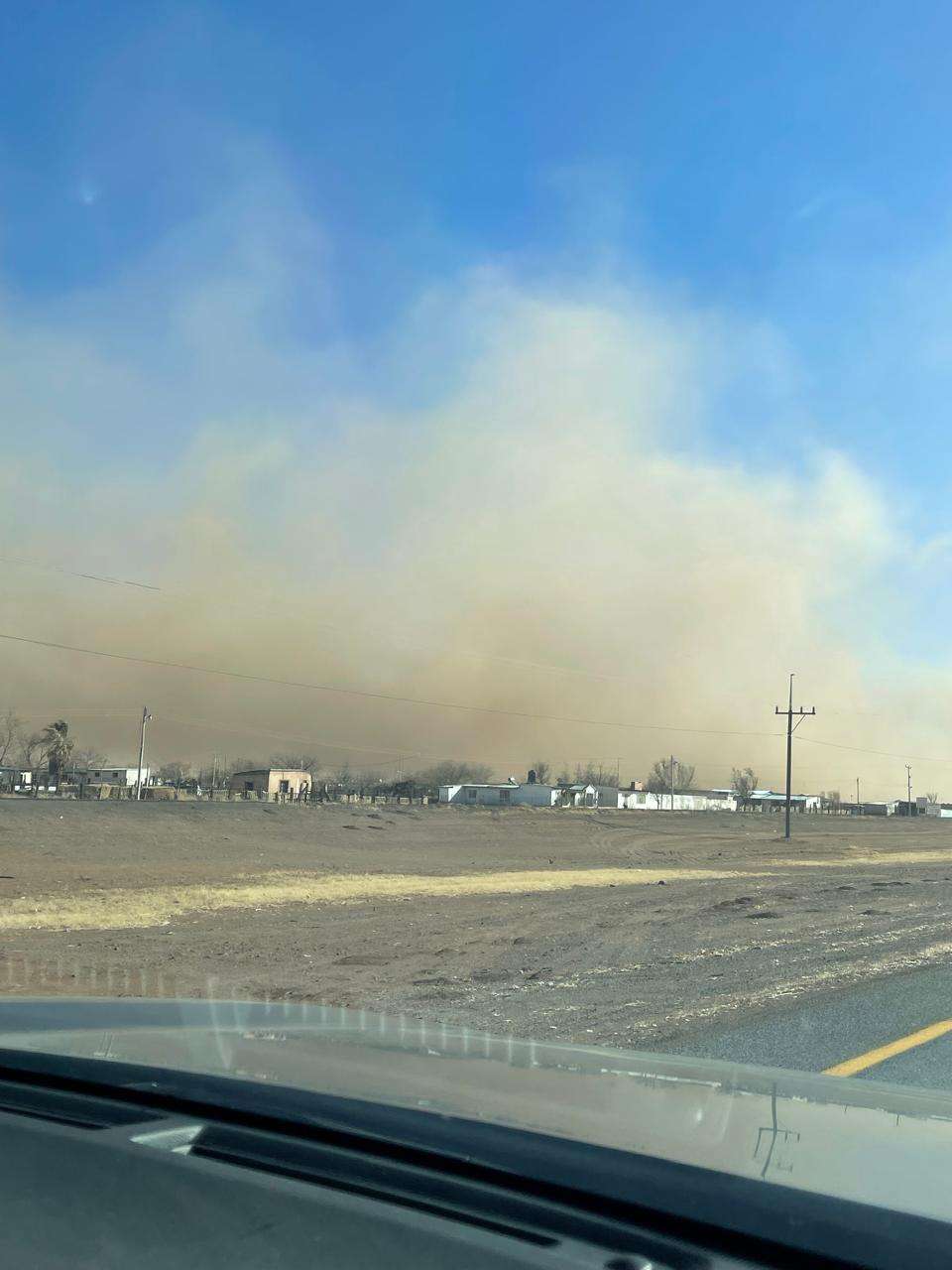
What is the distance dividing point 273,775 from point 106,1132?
416 ft

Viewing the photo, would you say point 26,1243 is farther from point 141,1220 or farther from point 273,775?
point 273,775

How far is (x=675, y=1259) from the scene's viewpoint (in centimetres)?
220

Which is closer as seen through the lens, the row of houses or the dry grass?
the dry grass

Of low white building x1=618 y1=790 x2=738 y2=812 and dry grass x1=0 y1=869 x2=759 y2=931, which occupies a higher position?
low white building x1=618 y1=790 x2=738 y2=812

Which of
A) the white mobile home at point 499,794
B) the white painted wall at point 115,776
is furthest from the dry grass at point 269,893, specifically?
the white painted wall at point 115,776

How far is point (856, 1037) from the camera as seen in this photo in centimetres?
853

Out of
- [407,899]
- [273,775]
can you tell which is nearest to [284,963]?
[407,899]

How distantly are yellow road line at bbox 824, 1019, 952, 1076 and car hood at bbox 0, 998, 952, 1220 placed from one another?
11.2ft

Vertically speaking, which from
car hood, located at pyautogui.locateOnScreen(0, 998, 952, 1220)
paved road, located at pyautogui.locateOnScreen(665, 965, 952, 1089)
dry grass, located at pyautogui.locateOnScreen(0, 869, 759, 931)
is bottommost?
dry grass, located at pyautogui.locateOnScreen(0, 869, 759, 931)

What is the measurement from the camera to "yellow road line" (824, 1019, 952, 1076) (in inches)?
292

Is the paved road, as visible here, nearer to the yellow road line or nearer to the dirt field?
the yellow road line

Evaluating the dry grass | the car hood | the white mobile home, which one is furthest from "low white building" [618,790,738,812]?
the car hood

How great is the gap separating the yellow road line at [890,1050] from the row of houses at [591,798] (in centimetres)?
10388

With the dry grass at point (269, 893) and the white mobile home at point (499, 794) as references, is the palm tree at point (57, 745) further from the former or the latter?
the dry grass at point (269, 893)
